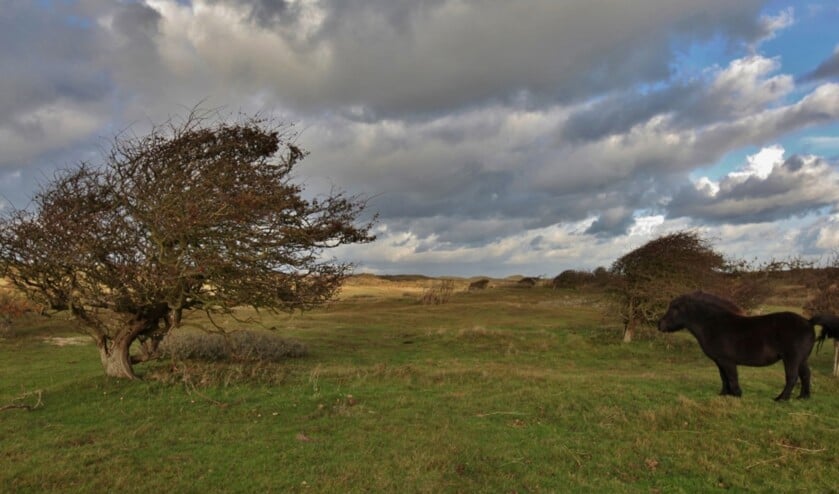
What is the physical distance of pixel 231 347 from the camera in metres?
20.1

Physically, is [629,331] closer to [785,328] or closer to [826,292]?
[826,292]

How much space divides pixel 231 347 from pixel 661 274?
23.8m

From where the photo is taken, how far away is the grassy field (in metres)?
7.81

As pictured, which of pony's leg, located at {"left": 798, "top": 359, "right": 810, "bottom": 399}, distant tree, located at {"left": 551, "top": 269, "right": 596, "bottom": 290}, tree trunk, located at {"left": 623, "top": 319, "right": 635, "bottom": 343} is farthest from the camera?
distant tree, located at {"left": 551, "top": 269, "right": 596, "bottom": 290}

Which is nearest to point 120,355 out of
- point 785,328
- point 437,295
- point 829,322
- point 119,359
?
point 119,359

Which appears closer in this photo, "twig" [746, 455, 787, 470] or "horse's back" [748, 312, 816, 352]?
"twig" [746, 455, 787, 470]

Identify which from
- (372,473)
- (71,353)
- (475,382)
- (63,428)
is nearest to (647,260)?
(475,382)

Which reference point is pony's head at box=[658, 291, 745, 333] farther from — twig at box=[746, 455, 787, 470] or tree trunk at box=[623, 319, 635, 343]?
tree trunk at box=[623, 319, 635, 343]

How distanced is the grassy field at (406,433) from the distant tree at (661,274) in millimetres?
11137

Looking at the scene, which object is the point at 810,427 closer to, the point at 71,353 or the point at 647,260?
the point at 647,260

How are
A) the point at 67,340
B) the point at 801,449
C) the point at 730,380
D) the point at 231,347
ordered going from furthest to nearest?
the point at 67,340 < the point at 231,347 < the point at 730,380 < the point at 801,449

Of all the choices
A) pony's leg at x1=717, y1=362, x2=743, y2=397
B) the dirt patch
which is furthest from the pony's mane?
the dirt patch

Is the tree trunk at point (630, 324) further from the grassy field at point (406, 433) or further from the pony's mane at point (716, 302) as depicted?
the pony's mane at point (716, 302)

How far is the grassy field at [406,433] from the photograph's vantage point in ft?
25.6
